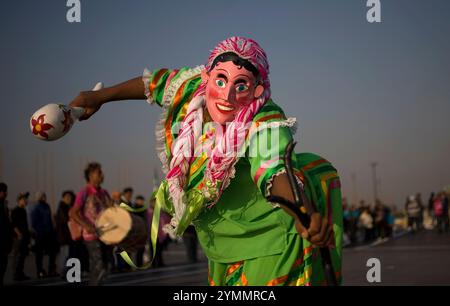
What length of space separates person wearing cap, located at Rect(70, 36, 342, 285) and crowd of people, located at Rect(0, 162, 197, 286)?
4227 mm

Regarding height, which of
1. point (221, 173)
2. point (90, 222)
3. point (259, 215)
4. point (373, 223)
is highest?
point (221, 173)

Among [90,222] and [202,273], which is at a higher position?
[90,222]

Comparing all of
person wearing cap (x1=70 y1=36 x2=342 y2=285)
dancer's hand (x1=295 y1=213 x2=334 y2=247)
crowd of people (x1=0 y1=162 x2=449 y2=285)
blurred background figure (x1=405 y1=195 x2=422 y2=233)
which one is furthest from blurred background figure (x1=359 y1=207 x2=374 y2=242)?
dancer's hand (x1=295 y1=213 x2=334 y2=247)

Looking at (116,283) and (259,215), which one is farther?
(116,283)

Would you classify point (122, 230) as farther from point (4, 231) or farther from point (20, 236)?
point (20, 236)

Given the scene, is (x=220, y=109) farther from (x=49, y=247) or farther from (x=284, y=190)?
(x=49, y=247)

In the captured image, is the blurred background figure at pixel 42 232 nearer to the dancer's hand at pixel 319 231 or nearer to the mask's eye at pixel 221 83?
the mask's eye at pixel 221 83

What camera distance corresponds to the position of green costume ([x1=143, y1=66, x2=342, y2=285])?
341 cm

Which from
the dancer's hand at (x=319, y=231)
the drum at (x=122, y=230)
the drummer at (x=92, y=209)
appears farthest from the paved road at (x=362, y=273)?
the dancer's hand at (x=319, y=231)

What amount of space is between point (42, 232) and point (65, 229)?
91 centimetres

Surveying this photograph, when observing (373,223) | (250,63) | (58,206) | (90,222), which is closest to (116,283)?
(58,206)

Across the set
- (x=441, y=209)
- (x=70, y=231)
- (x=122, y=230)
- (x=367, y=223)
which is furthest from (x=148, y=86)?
(x=441, y=209)

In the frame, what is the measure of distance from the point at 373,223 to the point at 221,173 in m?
21.1
